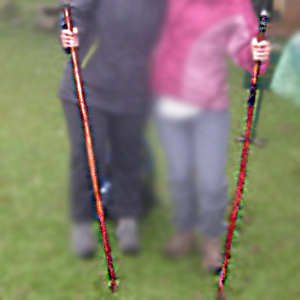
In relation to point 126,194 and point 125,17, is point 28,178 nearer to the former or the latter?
point 126,194

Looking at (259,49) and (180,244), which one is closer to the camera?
(259,49)

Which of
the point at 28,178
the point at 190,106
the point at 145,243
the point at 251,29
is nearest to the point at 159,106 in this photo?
the point at 190,106

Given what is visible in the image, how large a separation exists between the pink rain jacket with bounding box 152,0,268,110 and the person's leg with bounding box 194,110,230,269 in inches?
2.1

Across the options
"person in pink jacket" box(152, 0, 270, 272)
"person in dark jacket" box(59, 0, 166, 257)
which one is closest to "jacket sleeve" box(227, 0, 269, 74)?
"person in pink jacket" box(152, 0, 270, 272)

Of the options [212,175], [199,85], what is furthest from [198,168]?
[199,85]

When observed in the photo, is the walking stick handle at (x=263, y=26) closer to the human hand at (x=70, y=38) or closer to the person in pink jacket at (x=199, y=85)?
the person in pink jacket at (x=199, y=85)

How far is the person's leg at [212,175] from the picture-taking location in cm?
71

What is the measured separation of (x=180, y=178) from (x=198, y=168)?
31 mm

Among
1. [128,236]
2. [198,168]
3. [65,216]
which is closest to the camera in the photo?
[198,168]

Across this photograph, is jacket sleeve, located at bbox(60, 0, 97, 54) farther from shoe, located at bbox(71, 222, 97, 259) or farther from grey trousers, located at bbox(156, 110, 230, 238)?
shoe, located at bbox(71, 222, 97, 259)

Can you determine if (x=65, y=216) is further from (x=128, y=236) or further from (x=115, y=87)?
(x=115, y=87)

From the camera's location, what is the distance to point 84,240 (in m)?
0.88

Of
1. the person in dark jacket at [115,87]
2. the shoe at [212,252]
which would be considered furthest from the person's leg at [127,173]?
the shoe at [212,252]

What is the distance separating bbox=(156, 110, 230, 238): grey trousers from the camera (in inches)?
27.6
